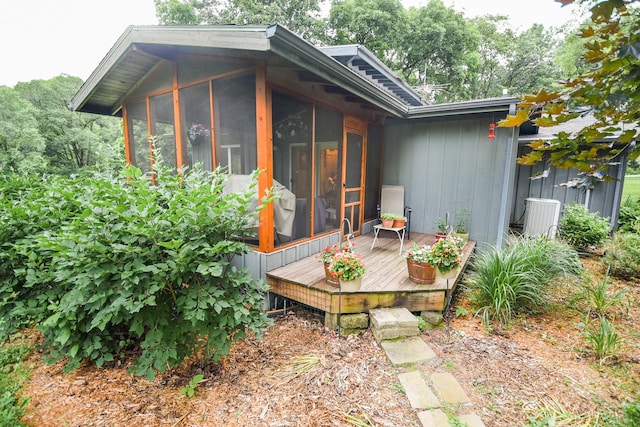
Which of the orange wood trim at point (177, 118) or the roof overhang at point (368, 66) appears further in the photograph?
the roof overhang at point (368, 66)

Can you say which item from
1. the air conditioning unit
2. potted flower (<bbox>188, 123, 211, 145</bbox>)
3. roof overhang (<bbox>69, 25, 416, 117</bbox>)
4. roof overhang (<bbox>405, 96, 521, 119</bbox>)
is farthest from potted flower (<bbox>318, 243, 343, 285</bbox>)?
the air conditioning unit

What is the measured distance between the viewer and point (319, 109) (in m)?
4.17

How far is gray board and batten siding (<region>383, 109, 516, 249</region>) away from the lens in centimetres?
487

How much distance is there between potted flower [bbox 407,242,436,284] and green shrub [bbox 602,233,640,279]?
121 inches

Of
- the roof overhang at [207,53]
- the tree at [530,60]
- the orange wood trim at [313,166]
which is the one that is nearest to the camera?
the roof overhang at [207,53]

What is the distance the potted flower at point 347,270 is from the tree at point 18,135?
622 inches

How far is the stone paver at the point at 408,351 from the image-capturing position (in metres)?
2.48

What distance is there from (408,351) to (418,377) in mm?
323

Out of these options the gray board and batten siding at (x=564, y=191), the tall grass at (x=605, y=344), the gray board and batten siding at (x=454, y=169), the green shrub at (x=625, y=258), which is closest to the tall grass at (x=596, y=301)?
the tall grass at (x=605, y=344)

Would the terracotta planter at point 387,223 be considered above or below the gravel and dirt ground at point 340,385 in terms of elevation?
above

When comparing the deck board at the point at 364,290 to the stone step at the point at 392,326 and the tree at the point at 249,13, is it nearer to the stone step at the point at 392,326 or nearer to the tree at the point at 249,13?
the stone step at the point at 392,326

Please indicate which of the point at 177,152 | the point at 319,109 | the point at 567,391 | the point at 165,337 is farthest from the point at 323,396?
the point at 177,152

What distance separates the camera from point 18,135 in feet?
42.9

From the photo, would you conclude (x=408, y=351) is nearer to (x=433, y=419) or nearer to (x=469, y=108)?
(x=433, y=419)
